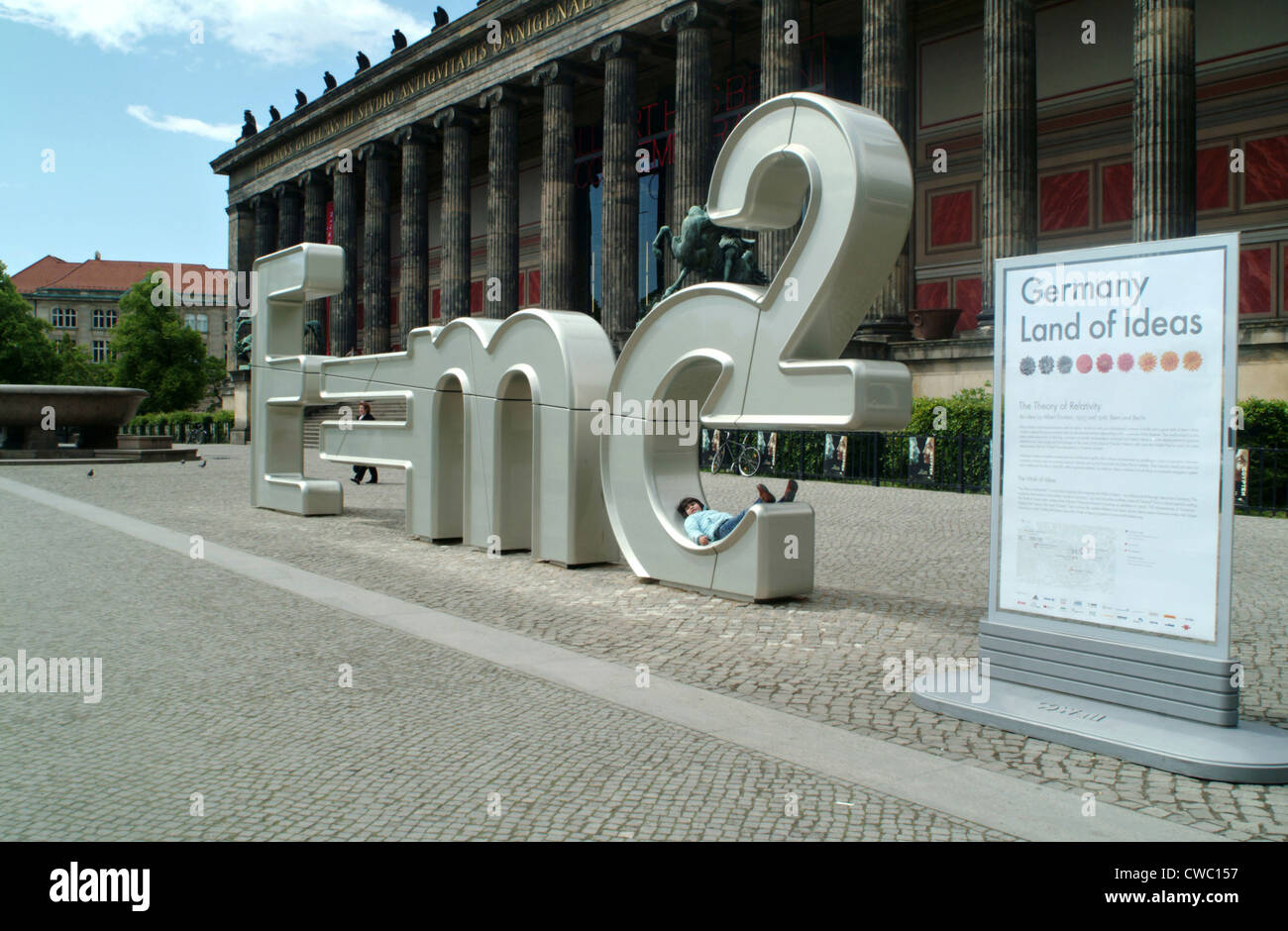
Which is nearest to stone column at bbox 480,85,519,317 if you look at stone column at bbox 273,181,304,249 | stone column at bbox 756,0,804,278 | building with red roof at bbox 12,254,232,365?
stone column at bbox 756,0,804,278

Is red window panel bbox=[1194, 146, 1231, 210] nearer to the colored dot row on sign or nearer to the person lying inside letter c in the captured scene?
the person lying inside letter c

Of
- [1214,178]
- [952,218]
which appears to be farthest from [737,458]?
[1214,178]

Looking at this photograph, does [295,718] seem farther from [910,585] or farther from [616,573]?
[910,585]

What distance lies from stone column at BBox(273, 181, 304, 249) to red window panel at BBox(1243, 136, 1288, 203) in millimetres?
42380

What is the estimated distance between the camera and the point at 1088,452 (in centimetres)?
577

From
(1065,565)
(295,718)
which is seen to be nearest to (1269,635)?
(1065,565)

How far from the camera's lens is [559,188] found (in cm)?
3456

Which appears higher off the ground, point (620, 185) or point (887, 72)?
point (887, 72)

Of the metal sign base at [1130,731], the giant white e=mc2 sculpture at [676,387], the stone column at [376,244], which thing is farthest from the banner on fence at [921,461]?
the stone column at [376,244]

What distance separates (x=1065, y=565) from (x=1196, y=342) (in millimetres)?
1378

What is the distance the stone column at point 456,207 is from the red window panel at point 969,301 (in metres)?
19.1

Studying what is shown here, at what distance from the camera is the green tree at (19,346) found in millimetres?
66188

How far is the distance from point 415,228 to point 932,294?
21.6 m

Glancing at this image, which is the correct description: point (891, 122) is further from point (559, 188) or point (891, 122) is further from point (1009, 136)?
point (559, 188)
